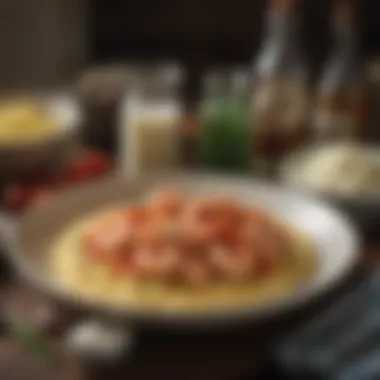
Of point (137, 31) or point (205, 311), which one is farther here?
point (137, 31)

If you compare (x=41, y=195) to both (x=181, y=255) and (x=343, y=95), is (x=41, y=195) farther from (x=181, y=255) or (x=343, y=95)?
(x=343, y=95)

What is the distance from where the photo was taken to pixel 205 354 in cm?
110

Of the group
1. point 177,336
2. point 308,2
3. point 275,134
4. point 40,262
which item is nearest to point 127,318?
point 177,336

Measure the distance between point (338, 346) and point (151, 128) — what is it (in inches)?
22.5

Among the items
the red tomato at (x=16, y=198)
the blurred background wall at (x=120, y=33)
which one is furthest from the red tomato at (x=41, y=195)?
the blurred background wall at (x=120, y=33)

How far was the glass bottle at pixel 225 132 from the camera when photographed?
1.54 meters

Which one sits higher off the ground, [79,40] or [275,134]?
[275,134]

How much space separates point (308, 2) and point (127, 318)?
1.97m

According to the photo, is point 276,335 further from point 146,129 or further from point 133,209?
point 146,129

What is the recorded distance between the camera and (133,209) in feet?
4.19

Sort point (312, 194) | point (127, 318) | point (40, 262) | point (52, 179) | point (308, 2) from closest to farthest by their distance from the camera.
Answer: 1. point (127, 318)
2. point (40, 262)
3. point (312, 194)
4. point (52, 179)
5. point (308, 2)

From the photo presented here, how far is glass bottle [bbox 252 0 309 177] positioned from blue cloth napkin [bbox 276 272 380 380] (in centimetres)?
43

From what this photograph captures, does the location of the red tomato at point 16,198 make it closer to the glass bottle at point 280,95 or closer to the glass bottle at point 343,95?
the glass bottle at point 280,95

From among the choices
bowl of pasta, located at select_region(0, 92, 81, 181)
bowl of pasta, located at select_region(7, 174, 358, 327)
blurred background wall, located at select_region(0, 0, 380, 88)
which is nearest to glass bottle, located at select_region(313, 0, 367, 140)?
bowl of pasta, located at select_region(7, 174, 358, 327)
